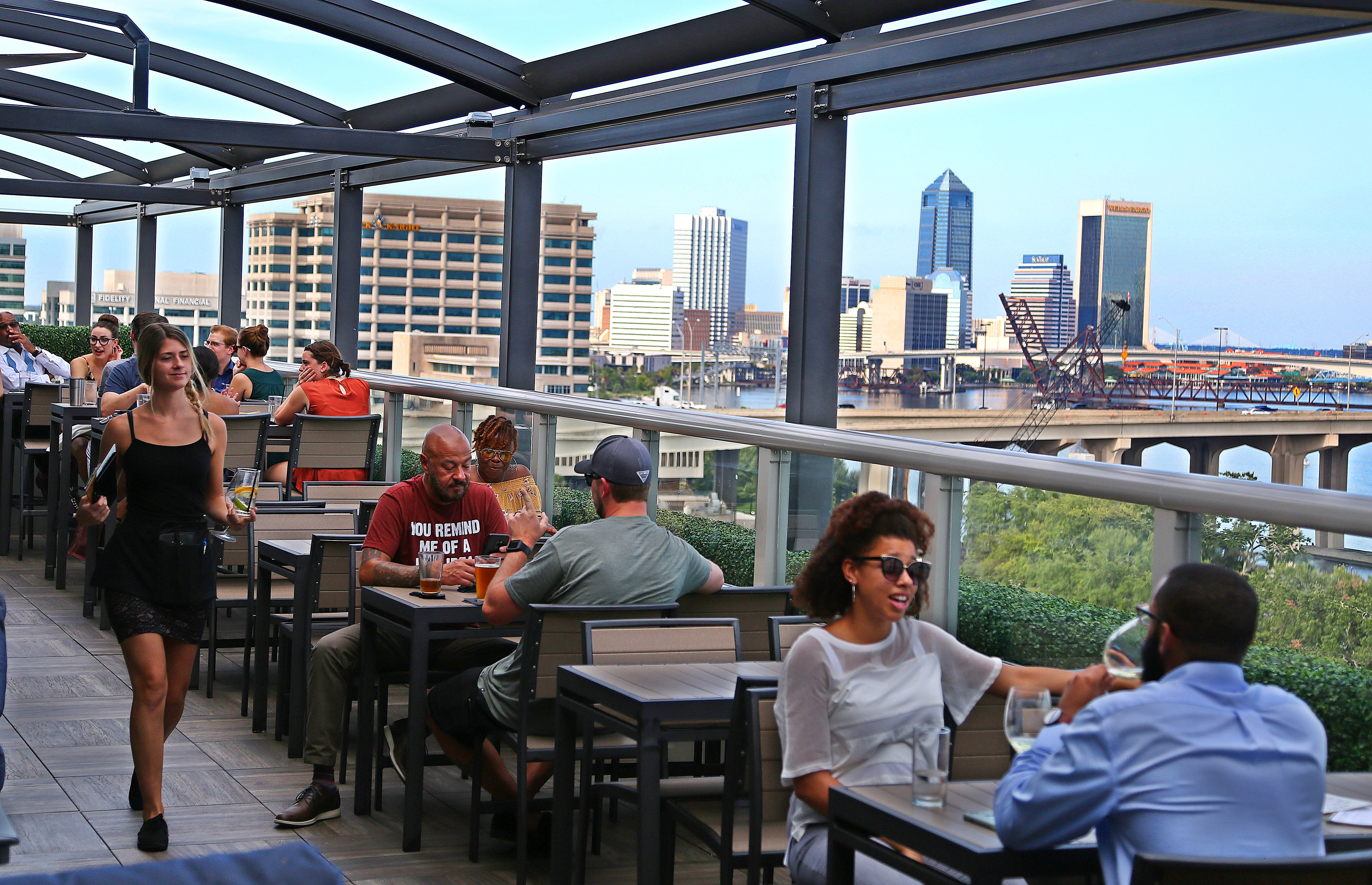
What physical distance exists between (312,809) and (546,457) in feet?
10.8

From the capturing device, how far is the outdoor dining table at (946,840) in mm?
2070

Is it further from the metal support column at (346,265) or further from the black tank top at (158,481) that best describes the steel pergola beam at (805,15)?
the metal support column at (346,265)

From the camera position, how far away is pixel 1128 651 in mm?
2170

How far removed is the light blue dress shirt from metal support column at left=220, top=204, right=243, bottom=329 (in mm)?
13109

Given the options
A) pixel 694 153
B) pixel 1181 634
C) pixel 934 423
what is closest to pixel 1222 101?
pixel 934 423

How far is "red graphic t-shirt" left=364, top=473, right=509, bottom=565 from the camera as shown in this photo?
15.3 ft

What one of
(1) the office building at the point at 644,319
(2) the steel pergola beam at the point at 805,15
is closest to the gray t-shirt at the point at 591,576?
(2) the steel pergola beam at the point at 805,15

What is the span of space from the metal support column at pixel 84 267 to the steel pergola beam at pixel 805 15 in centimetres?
1582

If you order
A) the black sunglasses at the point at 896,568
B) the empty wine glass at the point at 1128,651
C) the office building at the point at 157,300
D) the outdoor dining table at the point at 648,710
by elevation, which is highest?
the office building at the point at 157,300

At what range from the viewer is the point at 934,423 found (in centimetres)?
1916

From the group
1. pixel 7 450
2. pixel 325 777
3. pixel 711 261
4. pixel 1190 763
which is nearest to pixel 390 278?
pixel 7 450

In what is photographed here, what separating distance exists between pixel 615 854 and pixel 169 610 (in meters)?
1.52

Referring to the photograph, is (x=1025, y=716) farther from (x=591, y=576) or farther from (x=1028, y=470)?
(x=1028, y=470)

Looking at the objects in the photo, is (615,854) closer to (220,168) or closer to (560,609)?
(560,609)
